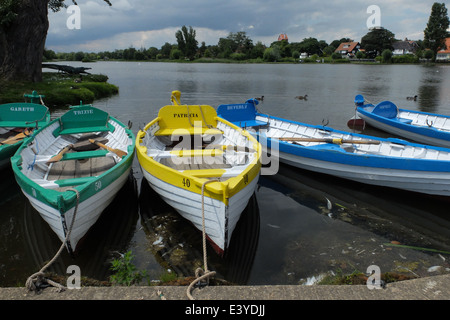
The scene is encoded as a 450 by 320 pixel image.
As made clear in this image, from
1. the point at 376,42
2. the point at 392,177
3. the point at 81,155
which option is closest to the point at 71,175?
the point at 81,155

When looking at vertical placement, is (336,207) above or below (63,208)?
below

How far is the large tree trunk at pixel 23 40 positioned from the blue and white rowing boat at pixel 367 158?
20997 mm

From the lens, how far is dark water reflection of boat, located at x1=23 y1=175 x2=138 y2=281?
611cm

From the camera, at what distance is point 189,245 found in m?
6.78

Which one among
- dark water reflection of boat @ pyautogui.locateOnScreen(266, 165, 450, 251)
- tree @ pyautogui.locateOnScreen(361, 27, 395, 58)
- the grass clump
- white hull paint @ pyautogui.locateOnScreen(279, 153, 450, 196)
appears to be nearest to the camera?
dark water reflection of boat @ pyautogui.locateOnScreen(266, 165, 450, 251)

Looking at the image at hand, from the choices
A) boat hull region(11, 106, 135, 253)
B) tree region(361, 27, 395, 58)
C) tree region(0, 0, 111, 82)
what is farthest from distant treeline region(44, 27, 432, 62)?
boat hull region(11, 106, 135, 253)

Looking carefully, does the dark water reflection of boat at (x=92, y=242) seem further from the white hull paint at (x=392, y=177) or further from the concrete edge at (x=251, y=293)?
the white hull paint at (x=392, y=177)

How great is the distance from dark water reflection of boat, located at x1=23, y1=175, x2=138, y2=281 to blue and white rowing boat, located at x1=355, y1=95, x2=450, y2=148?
1314cm

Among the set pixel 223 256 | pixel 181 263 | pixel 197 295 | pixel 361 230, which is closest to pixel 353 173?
pixel 361 230

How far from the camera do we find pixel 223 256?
605cm

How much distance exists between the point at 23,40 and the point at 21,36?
328 millimetres

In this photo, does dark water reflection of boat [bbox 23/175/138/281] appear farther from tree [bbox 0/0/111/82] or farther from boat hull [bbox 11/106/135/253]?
tree [bbox 0/0/111/82]

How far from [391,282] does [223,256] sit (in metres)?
2.97

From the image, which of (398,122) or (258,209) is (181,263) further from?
(398,122)
